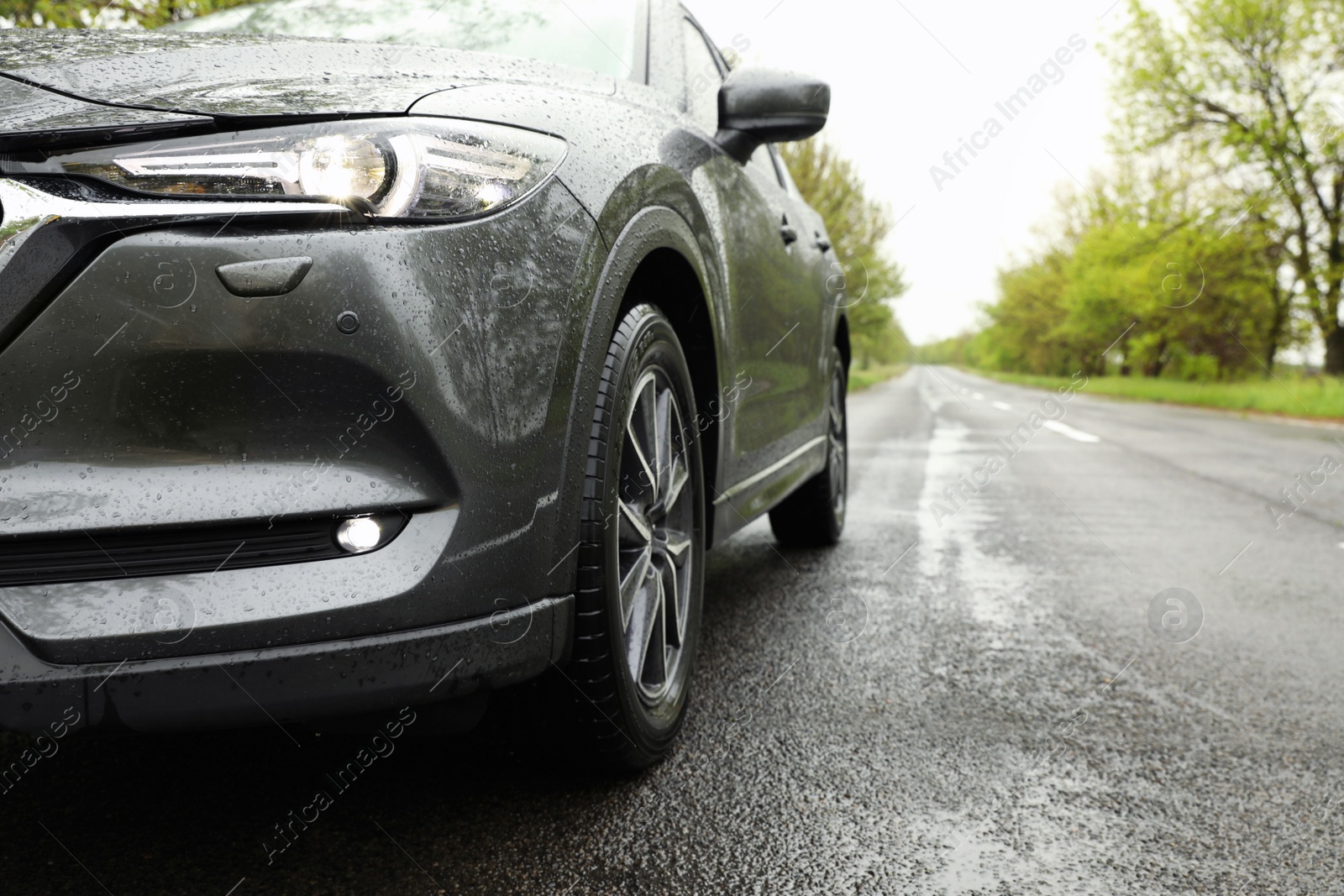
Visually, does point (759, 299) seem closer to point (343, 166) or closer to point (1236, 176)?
point (343, 166)

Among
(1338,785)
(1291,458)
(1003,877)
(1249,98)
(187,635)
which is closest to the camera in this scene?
(187,635)

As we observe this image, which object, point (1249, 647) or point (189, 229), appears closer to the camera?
point (189, 229)

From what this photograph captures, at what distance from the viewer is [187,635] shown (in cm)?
133

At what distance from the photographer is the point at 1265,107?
25547 millimetres

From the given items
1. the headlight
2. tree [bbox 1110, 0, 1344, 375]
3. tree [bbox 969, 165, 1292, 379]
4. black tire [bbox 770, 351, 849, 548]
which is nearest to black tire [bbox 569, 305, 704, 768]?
the headlight

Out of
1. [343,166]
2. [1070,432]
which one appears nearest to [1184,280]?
[1070,432]

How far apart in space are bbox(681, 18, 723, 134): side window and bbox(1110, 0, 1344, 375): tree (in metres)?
25.9

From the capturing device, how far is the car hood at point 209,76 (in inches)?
55.2

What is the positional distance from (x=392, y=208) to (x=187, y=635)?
62 cm

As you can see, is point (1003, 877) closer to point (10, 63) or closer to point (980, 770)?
point (980, 770)

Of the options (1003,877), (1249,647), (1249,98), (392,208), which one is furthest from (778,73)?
(1249,98)

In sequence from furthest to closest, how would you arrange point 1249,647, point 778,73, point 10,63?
point 1249,647 → point 778,73 → point 10,63

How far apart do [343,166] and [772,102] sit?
1450mm

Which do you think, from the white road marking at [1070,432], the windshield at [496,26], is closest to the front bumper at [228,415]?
the windshield at [496,26]
